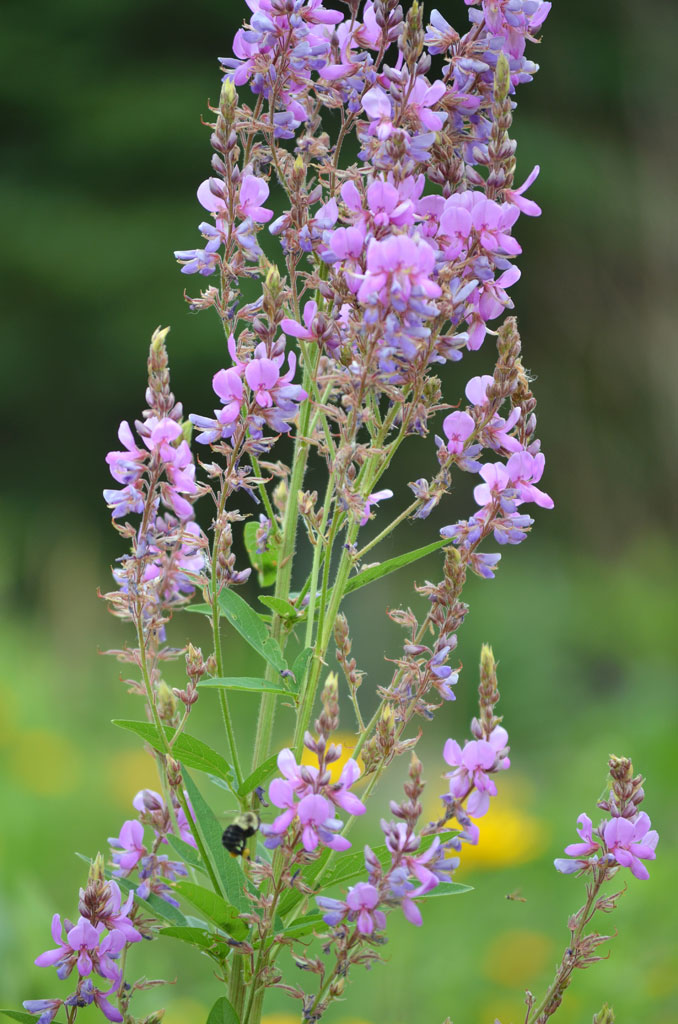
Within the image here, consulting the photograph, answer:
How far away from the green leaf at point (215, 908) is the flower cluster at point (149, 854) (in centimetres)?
7

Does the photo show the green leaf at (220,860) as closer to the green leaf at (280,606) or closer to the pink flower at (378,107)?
the green leaf at (280,606)

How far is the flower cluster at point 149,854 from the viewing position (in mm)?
1162

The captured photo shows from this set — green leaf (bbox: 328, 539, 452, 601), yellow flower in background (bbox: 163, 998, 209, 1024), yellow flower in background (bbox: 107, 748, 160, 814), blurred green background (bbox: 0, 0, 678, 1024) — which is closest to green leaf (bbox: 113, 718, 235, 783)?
green leaf (bbox: 328, 539, 452, 601)

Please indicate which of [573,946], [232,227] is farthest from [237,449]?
[573,946]

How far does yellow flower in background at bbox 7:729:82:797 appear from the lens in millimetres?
3627

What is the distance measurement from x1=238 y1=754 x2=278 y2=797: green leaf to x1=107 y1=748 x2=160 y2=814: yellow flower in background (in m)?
2.36

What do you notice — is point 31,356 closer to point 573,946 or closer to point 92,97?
point 92,97

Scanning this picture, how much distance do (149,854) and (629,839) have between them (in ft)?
1.70

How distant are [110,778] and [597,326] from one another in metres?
8.77

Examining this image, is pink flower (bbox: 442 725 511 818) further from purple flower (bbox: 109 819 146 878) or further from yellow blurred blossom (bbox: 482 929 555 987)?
yellow blurred blossom (bbox: 482 929 555 987)

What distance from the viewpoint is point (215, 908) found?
1090 mm

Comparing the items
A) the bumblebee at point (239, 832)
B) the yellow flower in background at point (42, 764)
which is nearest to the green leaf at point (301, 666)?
the bumblebee at point (239, 832)

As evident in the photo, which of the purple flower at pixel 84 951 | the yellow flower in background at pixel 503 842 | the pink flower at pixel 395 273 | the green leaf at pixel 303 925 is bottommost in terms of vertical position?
the yellow flower in background at pixel 503 842

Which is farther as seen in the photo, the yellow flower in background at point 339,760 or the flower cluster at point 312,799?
the yellow flower in background at point 339,760
